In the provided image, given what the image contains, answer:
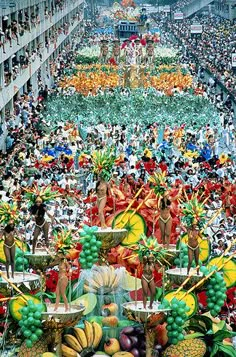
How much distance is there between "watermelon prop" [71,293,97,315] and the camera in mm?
25078

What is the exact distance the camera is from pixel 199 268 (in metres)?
25.4

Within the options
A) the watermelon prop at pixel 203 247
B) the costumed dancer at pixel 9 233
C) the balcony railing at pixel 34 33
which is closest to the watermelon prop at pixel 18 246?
the costumed dancer at pixel 9 233

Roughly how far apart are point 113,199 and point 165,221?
5.94 feet

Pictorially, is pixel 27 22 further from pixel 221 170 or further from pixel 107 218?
pixel 107 218

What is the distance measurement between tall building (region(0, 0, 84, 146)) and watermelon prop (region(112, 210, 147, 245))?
83.5 feet

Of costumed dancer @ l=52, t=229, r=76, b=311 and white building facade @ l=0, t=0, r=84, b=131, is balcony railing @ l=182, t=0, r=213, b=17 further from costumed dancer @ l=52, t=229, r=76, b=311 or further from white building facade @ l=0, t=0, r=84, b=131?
costumed dancer @ l=52, t=229, r=76, b=311

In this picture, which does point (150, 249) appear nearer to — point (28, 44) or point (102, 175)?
point (102, 175)

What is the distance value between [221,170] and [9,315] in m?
18.3

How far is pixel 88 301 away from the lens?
25250mm

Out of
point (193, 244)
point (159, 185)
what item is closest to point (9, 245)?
point (193, 244)

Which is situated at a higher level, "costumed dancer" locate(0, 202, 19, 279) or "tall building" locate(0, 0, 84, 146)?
"costumed dancer" locate(0, 202, 19, 279)

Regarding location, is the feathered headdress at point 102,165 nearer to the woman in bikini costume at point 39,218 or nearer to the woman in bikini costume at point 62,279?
A: the woman in bikini costume at point 39,218

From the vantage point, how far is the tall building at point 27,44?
190 feet

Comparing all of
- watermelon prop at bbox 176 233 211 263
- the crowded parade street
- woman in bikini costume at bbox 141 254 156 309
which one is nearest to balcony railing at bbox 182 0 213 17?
the crowded parade street
